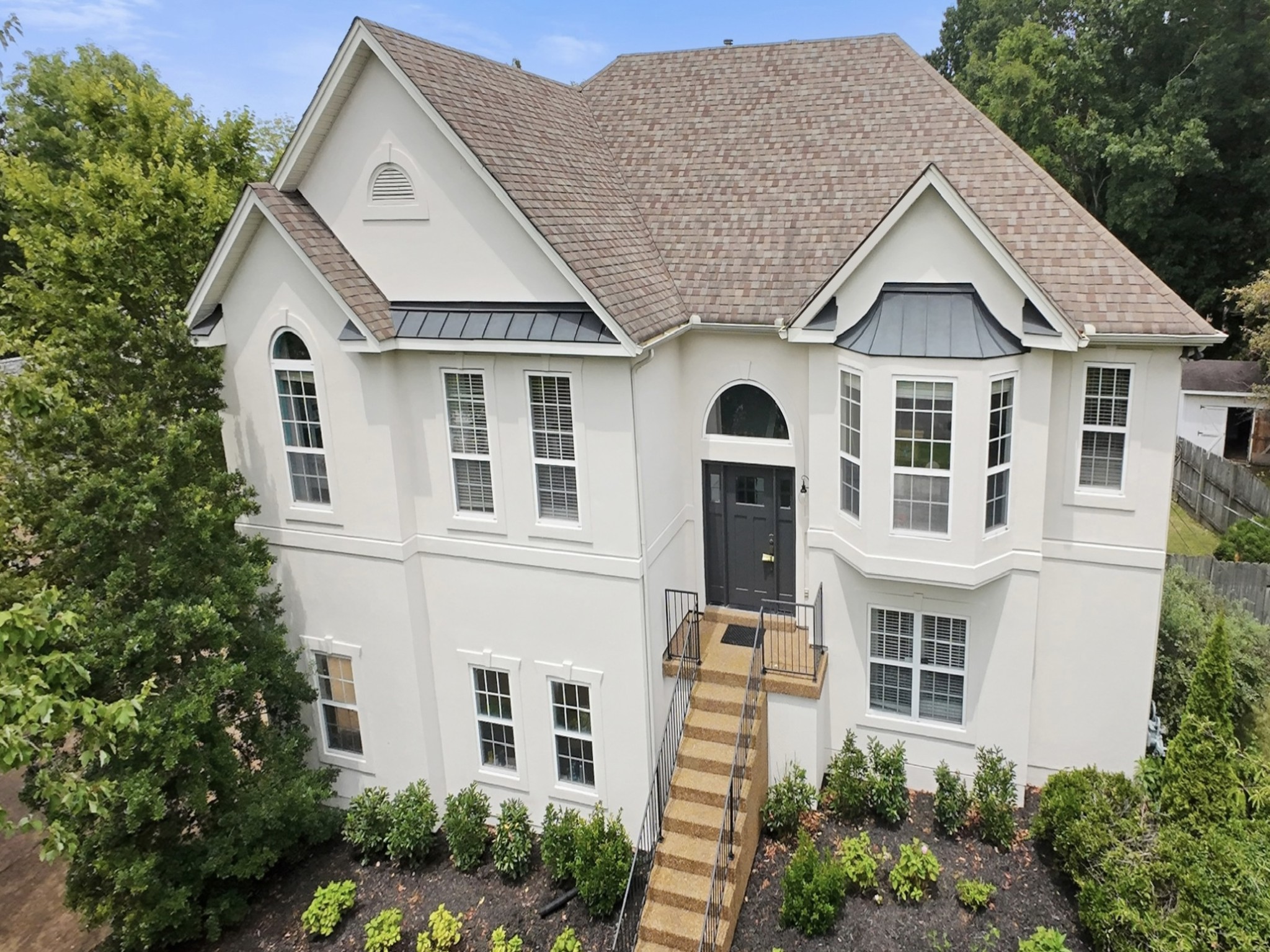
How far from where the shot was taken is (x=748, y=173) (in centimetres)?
1500

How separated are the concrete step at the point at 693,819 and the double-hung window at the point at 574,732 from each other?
158 centimetres

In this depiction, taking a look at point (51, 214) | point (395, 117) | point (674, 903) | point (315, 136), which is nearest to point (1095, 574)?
point (674, 903)

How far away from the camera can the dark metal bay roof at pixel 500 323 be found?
11.7m

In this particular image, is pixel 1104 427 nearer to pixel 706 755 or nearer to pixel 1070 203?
pixel 1070 203

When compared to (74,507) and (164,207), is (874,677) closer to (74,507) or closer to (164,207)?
(74,507)

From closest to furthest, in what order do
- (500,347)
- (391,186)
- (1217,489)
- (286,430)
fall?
(500,347)
(391,186)
(286,430)
(1217,489)

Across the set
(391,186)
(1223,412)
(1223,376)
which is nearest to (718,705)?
(391,186)

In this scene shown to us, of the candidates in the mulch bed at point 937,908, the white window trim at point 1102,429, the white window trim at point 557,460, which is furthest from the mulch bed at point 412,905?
the white window trim at point 1102,429

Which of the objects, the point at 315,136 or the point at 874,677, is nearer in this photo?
the point at 315,136

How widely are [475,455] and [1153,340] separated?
32.1ft

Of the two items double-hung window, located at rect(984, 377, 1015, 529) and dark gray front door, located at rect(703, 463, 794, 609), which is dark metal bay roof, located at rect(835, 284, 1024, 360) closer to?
double-hung window, located at rect(984, 377, 1015, 529)

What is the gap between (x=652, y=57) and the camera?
17547 millimetres

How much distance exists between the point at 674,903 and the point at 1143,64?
43.7m

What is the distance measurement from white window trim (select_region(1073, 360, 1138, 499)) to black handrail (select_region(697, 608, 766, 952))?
5.25 metres
